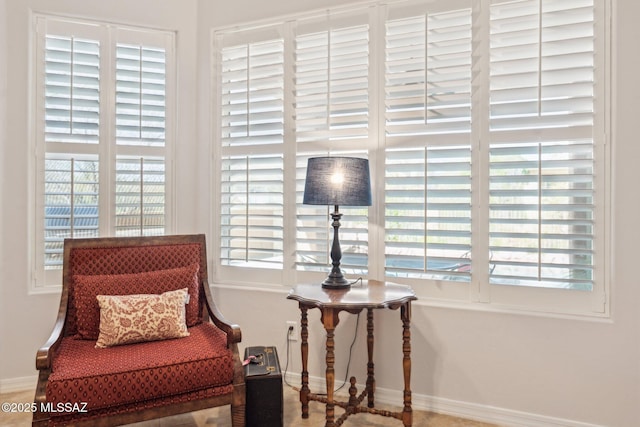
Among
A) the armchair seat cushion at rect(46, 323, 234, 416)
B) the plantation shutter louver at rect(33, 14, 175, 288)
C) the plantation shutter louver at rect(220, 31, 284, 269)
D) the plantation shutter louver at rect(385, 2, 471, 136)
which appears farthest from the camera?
the plantation shutter louver at rect(220, 31, 284, 269)

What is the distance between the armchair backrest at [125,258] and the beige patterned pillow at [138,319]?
13 centimetres

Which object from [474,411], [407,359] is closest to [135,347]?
[407,359]

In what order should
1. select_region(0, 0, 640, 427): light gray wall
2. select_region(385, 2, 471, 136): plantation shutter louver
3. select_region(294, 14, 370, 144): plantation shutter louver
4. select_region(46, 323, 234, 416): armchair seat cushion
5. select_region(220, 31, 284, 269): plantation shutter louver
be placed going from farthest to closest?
1. select_region(220, 31, 284, 269): plantation shutter louver
2. select_region(294, 14, 370, 144): plantation shutter louver
3. select_region(385, 2, 471, 136): plantation shutter louver
4. select_region(0, 0, 640, 427): light gray wall
5. select_region(46, 323, 234, 416): armchair seat cushion

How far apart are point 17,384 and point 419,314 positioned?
2562 mm

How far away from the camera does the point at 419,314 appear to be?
2.51 m

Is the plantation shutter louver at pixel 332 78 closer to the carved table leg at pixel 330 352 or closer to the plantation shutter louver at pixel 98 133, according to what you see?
the plantation shutter louver at pixel 98 133

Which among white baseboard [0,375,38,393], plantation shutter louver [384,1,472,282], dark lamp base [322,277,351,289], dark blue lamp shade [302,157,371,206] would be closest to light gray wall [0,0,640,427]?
white baseboard [0,375,38,393]

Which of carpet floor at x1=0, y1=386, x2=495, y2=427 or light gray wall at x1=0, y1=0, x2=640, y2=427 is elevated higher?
light gray wall at x1=0, y1=0, x2=640, y2=427

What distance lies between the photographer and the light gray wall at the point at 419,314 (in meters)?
2.10

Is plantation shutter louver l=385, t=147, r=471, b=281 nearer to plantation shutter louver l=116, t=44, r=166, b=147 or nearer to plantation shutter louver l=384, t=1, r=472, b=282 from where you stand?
plantation shutter louver l=384, t=1, r=472, b=282

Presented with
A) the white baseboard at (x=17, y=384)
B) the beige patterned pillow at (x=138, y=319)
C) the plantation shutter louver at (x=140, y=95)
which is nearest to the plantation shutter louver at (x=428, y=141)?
the beige patterned pillow at (x=138, y=319)

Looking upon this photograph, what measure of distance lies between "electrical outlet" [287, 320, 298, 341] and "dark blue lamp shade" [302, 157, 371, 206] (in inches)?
38.6

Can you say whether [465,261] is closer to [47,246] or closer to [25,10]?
[47,246]

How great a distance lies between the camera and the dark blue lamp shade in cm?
218
